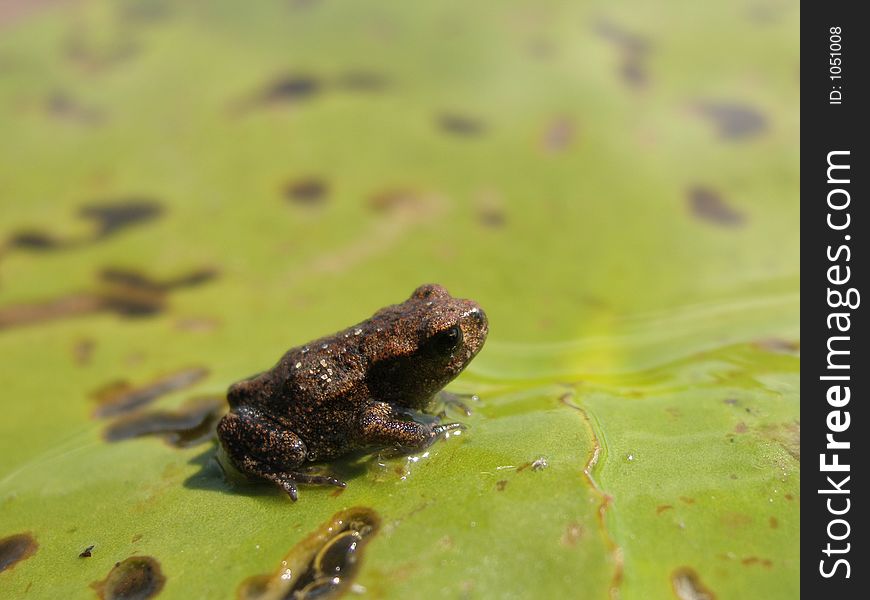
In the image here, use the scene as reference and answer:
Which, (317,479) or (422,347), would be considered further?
(422,347)

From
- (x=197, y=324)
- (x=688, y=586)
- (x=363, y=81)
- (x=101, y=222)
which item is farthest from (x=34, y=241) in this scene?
(x=688, y=586)

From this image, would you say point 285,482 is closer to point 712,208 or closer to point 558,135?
point 558,135

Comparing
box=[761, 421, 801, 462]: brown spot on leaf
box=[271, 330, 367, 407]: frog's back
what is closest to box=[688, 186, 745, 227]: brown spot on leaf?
box=[761, 421, 801, 462]: brown spot on leaf

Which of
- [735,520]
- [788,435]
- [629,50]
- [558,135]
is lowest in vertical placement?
[735,520]

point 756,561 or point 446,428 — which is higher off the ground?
point 446,428

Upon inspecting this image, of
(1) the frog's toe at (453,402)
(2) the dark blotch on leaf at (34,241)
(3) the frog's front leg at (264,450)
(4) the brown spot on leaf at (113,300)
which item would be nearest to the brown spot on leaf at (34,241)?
(2) the dark blotch on leaf at (34,241)
